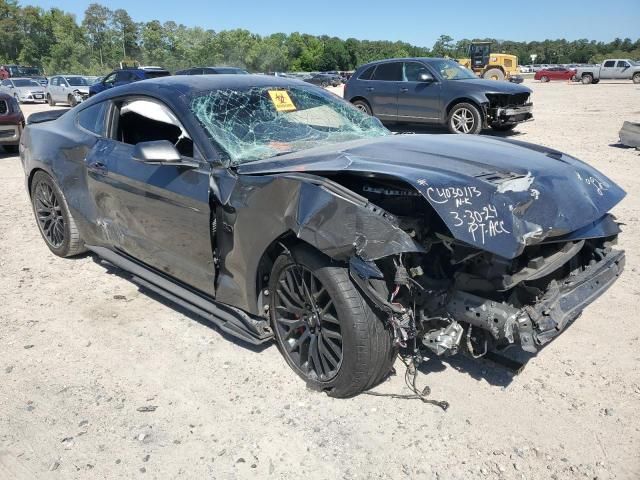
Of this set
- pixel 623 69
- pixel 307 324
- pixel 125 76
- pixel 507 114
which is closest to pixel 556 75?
pixel 623 69

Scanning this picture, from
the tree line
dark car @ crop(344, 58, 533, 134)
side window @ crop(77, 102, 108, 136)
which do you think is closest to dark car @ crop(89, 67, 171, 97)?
dark car @ crop(344, 58, 533, 134)

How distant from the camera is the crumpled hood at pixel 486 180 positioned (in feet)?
8.04

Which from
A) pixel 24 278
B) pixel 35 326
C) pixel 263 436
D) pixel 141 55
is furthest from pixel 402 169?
pixel 141 55

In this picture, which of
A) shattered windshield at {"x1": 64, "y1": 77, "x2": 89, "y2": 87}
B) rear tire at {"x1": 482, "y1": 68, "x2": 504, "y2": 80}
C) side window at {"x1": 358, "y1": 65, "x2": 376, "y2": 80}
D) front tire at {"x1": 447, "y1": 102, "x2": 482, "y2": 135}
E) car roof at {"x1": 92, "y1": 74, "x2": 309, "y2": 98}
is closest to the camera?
car roof at {"x1": 92, "y1": 74, "x2": 309, "y2": 98}

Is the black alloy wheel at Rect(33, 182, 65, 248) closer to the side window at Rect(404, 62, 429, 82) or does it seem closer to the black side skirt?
the black side skirt

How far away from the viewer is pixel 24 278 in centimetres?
484

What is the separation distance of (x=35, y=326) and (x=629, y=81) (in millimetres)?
46081

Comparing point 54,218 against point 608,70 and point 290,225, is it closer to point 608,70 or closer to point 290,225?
point 290,225

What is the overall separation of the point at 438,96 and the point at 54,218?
9.24m

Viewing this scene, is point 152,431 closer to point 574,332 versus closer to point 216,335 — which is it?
point 216,335

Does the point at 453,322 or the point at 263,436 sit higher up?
the point at 453,322

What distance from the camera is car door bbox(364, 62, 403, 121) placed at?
43.0ft

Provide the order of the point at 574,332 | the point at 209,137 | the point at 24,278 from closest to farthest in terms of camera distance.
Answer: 1. the point at 209,137
2. the point at 574,332
3. the point at 24,278

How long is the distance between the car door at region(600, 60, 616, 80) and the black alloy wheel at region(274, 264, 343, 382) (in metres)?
43.8
